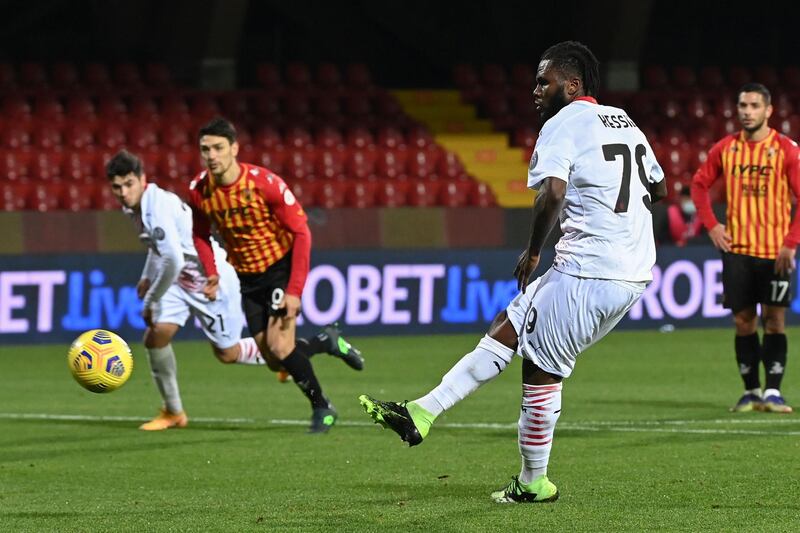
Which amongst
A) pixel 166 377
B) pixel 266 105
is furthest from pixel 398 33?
pixel 166 377

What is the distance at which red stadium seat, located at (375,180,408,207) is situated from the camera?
20.4 metres

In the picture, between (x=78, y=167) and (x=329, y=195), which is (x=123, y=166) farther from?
(x=329, y=195)

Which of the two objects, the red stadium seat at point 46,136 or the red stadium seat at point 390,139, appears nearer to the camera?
the red stadium seat at point 46,136

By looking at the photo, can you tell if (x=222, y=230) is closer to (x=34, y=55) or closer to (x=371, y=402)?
(x=371, y=402)

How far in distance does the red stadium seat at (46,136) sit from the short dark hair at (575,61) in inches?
567

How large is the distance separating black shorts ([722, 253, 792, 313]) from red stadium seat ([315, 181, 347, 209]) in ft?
33.7

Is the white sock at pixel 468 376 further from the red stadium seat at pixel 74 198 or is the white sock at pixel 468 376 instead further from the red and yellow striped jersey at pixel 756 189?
the red stadium seat at pixel 74 198

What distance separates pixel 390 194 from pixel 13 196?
4.91m

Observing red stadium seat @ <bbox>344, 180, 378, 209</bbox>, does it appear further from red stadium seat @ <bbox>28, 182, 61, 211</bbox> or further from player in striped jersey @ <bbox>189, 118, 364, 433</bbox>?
player in striped jersey @ <bbox>189, 118, 364, 433</bbox>

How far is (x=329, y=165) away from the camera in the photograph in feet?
68.3

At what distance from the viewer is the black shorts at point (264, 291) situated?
9.26 meters

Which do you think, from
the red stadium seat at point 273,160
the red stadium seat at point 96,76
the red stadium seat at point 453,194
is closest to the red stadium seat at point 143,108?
A: the red stadium seat at point 96,76

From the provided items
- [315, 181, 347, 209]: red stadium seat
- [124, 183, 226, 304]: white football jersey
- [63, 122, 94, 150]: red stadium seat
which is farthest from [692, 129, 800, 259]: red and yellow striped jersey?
[63, 122, 94, 150]: red stadium seat

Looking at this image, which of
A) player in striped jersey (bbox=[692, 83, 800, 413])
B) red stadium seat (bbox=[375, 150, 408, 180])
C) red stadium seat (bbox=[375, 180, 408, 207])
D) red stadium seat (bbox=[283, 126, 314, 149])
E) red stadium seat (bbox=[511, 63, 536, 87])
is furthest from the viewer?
red stadium seat (bbox=[511, 63, 536, 87])
